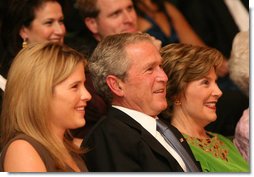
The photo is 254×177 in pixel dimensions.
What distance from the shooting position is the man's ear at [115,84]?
2.60m

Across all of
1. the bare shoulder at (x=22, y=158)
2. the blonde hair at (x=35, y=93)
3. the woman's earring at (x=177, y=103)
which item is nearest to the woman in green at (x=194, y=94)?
the woman's earring at (x=177, y=103)

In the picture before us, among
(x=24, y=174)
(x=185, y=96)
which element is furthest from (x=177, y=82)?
(x=24, y=174)

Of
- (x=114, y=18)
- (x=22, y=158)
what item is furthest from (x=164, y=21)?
(x=22, y=158)

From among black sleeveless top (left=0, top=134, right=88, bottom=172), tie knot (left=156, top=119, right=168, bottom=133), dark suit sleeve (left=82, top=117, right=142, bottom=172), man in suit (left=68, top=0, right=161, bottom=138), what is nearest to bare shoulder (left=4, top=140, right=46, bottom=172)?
black sleeveless top (left=0, top=134, right=88, bottom=172)

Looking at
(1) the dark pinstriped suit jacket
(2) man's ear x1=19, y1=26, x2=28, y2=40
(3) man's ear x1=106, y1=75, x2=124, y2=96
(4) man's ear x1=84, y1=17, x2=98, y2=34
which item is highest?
(2) man's ear x1=19, y1=26, x2=28, y2=40

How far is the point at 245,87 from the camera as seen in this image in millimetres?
3004

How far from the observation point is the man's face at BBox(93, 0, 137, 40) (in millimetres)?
3246

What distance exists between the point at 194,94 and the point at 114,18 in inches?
24.5

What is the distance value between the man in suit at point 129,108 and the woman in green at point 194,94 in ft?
0.51

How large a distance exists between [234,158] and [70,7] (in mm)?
974

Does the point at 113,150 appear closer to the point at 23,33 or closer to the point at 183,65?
the point at 183,65

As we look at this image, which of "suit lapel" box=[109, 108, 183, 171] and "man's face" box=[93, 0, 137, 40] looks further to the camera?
"man's face" box=[93, 0, 137, 40]

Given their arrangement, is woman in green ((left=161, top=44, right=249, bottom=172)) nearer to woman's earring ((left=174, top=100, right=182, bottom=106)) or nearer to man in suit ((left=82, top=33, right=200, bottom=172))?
woman's earring ((left=174, top=100, right=182, bottom=106))

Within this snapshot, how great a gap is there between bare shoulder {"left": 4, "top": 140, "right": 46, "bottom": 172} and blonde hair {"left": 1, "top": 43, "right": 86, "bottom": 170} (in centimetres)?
8
